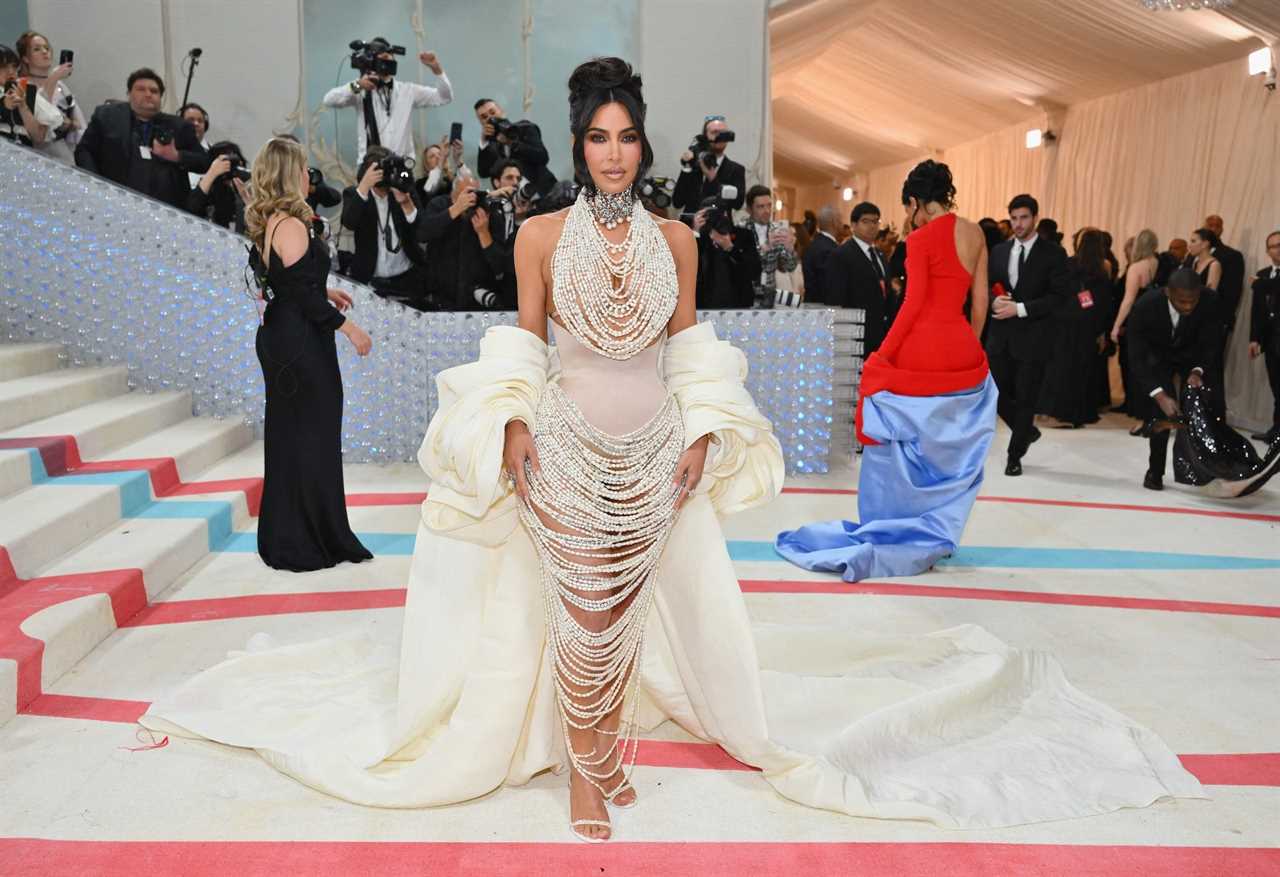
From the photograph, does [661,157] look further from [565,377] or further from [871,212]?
[565,377]

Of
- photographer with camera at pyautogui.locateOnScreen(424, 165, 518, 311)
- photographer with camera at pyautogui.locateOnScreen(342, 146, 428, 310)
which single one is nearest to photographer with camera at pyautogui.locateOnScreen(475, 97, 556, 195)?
photographer with camera at pyautogui.locateOnScreen(424, 165, 518, 311)

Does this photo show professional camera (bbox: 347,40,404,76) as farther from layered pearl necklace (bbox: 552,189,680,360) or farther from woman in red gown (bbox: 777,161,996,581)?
layered pearl necklace (bbox: 552,189,680,360)

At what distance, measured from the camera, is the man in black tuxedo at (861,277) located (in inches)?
290

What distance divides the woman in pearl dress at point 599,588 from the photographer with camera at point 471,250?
4.24 m

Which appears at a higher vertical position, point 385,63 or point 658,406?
point 385,63

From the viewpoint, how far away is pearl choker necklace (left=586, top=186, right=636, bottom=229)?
256 centimetres

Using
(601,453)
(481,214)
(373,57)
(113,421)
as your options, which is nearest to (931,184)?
(601,453)

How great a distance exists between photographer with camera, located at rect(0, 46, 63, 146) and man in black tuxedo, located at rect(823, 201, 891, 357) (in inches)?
193

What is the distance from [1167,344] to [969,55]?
5745 mm

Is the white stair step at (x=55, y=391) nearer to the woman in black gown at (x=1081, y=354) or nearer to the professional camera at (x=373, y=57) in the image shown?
the professional camera at (x=373, y=57)

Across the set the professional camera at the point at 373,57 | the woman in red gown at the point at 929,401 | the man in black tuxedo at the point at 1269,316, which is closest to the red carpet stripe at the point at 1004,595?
the woman in red gown at the point at 929,401

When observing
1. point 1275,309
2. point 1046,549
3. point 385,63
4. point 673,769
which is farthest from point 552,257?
point 1275,309

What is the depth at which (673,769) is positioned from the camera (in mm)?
2838

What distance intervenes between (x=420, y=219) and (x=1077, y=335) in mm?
5346
